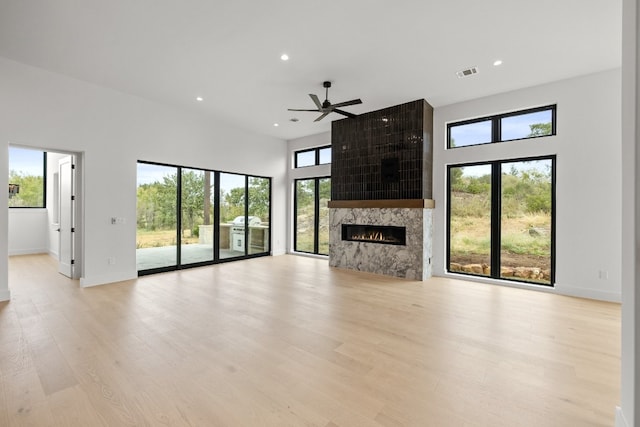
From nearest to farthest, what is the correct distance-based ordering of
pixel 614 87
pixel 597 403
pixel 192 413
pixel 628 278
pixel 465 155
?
pixel 628 278 < pixel 192 413 < pixel 597 403 < pixel 614 87 < pixel 465 155

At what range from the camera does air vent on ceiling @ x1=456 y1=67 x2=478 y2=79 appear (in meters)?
4.33

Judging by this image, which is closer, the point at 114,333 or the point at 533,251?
the point at 114,333

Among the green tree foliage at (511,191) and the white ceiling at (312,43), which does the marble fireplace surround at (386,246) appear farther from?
the white ceiling at (312,43)

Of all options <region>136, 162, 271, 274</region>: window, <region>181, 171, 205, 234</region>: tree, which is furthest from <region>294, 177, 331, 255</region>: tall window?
<region>181, 171, 205, 234</region>: tree

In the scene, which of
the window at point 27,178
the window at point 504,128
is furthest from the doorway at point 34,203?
the window at point 504,128

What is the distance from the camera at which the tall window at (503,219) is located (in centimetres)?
496

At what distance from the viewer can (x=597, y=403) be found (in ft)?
6.62

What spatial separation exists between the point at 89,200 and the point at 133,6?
3.36 meters

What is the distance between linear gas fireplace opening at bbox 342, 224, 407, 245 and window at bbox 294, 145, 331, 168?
220 centimetres

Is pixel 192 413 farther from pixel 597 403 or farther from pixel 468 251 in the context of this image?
pixel 468 251

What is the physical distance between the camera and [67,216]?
5582 mm

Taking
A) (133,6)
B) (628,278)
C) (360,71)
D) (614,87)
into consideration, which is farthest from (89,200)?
(614,87)

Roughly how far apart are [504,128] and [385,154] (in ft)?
7.06

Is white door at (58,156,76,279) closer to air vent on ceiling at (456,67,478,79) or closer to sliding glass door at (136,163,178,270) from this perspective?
sliding glass door at (136,163,178,270)
